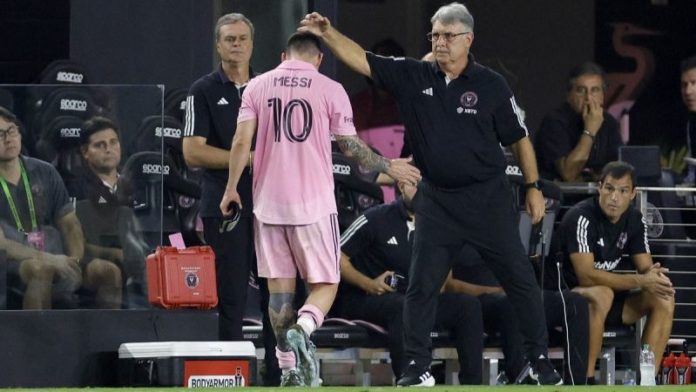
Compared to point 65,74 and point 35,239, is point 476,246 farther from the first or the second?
point 65,74

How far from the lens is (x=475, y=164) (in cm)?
1164

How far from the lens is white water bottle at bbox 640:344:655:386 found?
13.6 metres

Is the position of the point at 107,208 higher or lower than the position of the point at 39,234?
higher

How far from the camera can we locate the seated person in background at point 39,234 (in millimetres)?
11820

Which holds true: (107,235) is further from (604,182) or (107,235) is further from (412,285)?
(604,182)

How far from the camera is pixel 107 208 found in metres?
12.0

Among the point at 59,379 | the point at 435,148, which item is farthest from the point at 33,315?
the point at 435,148

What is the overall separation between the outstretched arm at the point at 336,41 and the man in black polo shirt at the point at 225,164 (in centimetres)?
89

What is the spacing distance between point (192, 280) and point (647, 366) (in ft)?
11.5

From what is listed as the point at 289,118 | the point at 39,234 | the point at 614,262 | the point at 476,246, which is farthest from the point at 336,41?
the point at 614,262

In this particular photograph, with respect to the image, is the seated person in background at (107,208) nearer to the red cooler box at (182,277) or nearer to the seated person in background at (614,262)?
the red cooler box at (182,277)

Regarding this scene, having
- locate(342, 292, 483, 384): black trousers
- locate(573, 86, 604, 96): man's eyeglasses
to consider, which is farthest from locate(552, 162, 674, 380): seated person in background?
locate(573, 86, 604, 96): man's eyeglasses

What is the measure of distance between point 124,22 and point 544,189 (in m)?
3.75

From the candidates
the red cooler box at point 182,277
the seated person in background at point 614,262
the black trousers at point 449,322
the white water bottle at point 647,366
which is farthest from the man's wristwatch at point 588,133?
the red cooler box at point 182,277
